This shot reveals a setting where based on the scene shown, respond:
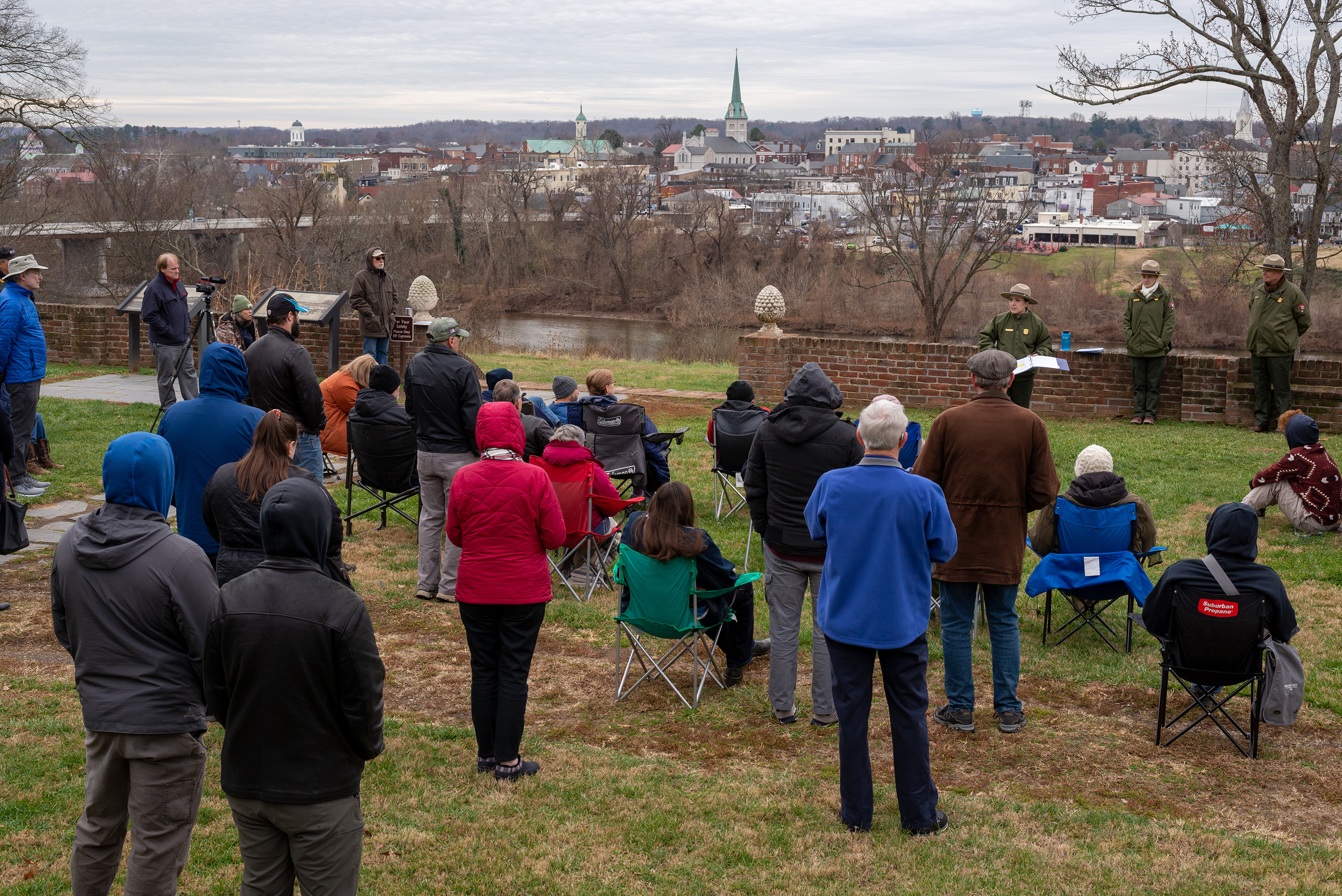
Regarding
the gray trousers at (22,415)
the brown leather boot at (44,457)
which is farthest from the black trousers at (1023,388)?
the brown leather boot at (44,457)

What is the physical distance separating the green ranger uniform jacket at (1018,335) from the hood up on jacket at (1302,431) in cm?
320

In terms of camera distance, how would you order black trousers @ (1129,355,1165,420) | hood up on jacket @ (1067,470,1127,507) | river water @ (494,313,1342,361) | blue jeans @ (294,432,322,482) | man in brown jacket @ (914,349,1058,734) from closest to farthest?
man in brown jacket @ (914,349,1058,734) < hood up on jacket @ (1067,470,1127,507) < blue jeans @ (294,432,322,482) < black trousers @ (1129,355,1165,420) < river water @ (494,313,1342,361)

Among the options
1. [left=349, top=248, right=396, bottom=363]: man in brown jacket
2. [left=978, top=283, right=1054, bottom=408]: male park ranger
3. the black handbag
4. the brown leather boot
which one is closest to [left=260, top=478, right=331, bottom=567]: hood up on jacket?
the black handbag

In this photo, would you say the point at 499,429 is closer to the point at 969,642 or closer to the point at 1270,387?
the point at 969,642

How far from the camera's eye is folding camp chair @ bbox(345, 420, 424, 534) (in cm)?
736

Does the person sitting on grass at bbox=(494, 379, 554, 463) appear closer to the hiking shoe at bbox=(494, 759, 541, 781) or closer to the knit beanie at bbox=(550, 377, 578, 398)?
the knit beanie at bbox=(550, 377, 578, 398)

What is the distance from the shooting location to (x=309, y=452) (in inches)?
284

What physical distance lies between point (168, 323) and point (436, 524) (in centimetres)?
477

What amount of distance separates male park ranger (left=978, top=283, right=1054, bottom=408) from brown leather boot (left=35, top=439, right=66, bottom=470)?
326 inches

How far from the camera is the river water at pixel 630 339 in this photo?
30219mm

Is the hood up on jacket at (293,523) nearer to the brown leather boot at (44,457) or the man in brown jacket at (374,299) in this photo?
the brown leather boot at (44,457)

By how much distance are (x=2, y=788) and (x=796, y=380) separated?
351 cm

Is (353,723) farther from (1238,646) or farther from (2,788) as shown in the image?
(1238,646)

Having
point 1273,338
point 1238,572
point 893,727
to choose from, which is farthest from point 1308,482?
point 893,727
